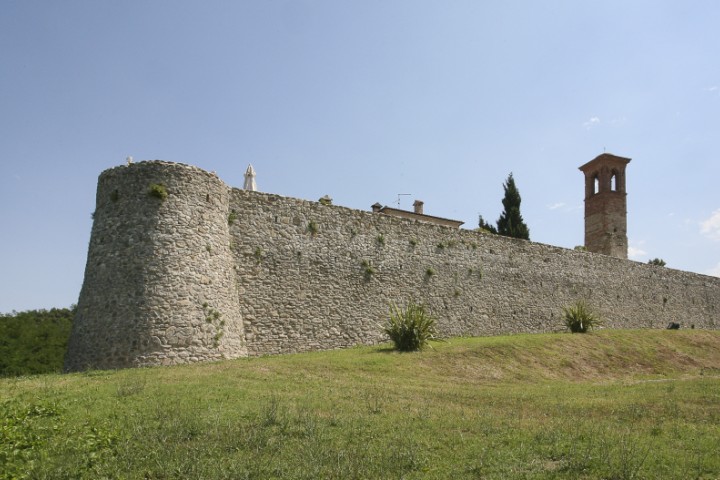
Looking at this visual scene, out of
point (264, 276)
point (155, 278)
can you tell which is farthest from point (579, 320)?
point (155, 278)

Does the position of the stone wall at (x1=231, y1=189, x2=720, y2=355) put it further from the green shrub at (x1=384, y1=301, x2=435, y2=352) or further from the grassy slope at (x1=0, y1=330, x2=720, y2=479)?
the grassy slope at (x1=0, y1=330, x2=720, y2=479)

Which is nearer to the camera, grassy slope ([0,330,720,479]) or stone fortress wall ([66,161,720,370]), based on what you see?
grassy slope ([0,330,720,479])

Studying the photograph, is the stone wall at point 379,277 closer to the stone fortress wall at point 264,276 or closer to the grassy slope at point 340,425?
the stone fortress wall at point 264,276

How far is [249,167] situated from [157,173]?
558 cm

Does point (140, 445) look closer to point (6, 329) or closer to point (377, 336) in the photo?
point (6, 329)

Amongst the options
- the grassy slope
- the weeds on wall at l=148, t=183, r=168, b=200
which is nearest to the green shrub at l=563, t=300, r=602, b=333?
the grassy slope

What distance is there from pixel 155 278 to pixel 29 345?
19.5ft

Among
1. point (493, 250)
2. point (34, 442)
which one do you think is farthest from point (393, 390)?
point (493, 250)

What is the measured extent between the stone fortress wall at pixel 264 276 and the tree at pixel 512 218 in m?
17.1

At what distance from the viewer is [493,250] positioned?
2781 cm

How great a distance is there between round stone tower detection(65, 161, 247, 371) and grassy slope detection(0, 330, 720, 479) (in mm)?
1513

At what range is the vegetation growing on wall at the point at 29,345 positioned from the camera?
1806 cm

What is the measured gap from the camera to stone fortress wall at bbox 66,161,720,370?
16562 mm

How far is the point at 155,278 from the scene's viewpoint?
1664cm
